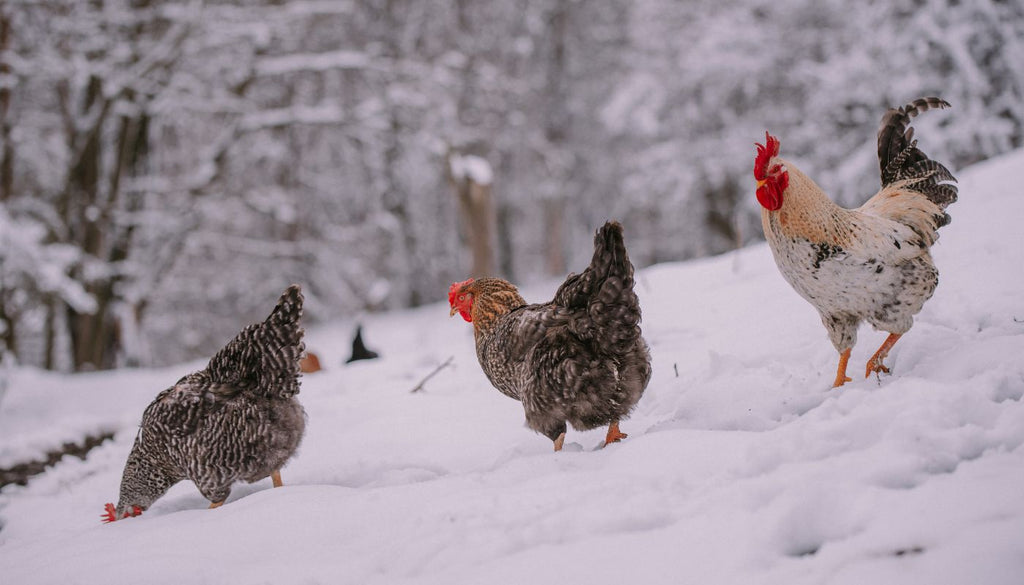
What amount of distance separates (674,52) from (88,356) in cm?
1723

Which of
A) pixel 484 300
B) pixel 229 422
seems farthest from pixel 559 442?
pixel 229 422

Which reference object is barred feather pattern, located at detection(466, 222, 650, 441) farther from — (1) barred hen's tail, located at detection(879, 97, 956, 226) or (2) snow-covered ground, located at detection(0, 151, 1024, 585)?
(1) barred hen's tail, located at detection(879, 97, 956, 226)

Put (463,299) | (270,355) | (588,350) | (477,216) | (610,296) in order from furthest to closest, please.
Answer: (477,216), (463,299), (270,355), (588,350), (610,296)

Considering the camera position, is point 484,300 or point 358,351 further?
point 358,351

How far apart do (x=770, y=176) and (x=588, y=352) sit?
1.30 m

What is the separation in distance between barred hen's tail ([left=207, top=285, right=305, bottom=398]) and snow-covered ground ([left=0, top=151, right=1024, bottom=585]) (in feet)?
2.04

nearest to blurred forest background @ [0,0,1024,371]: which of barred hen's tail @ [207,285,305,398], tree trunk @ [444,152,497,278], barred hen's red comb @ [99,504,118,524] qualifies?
tree trunk @ [444,152,497,278]

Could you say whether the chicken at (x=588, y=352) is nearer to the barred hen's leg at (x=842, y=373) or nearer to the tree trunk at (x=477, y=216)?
the barred hen's leg at (x=842, y=373)

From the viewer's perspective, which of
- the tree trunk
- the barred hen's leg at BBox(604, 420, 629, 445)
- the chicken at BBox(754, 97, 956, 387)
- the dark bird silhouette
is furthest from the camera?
the tree trunk

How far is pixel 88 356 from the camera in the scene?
40.1ft

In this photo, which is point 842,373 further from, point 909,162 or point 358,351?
point 358,351

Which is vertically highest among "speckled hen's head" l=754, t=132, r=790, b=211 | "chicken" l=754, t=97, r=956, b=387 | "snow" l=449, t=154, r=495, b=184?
"snow" l=449, t=154, r=495, b=184

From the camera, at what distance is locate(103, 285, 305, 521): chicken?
383 cm

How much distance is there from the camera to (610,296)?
11.3ft
